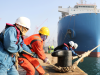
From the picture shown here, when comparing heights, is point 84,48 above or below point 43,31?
below

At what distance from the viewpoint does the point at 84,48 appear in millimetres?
13367

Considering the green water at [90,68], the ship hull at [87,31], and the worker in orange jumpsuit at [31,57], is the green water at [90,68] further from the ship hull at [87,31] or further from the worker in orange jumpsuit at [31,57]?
the ship hull at [87,31]

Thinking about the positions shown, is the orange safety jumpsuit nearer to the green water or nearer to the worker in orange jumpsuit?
the worker in orange jumpsuit

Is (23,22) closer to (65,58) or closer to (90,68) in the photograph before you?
(65,58)

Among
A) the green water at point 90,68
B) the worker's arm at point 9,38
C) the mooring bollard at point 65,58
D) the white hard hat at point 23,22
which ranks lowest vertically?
the green water at point 90,68

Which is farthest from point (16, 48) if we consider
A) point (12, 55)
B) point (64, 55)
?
point (64, 55)

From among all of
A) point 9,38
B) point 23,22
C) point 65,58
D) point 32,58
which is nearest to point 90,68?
point 65,58

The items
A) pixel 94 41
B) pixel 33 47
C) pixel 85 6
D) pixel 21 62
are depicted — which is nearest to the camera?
pixel 21 62

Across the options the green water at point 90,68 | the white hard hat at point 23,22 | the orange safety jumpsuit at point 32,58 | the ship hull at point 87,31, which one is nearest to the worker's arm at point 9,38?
the white hard hat at point 23,22

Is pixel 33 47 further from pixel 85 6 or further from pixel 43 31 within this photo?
pixel 85 6

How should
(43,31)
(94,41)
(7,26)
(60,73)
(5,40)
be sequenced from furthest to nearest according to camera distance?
1. (94,41)
2. (60,73)
3. (43,31)
4. (7,26)
5. (5,40)

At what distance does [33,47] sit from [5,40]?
1.36 metres

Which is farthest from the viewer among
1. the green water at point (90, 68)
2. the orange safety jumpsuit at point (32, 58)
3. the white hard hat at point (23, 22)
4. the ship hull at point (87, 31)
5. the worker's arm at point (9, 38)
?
the ship hull at point (87, 31)

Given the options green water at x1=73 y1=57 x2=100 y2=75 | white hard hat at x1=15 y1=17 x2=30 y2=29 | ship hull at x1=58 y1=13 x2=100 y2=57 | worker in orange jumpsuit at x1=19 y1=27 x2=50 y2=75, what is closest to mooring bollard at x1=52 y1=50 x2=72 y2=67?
worker in orange jumpsuit at x1=19 y1=27 x2=50 y2=75
